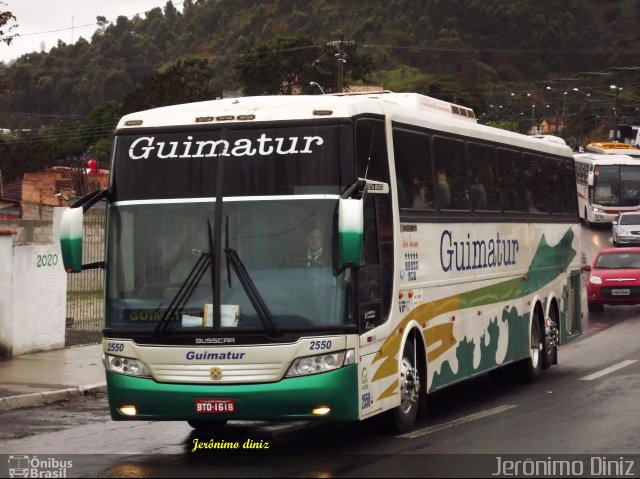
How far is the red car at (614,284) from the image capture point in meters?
29.8

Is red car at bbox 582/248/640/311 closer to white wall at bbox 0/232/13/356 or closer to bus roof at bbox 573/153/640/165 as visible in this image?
white wall at bbox 0/232/13/356

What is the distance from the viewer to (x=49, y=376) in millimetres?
18406

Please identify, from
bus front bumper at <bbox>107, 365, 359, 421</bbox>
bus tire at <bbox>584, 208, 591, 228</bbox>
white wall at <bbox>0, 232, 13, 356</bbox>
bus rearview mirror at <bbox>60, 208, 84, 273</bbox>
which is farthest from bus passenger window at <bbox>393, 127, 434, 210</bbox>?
bus tire at <bbox>584, 208, 591, 228</bbox>

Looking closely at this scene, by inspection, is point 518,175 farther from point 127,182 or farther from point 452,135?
point 127,182

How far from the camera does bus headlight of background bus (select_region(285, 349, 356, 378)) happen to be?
433 inches

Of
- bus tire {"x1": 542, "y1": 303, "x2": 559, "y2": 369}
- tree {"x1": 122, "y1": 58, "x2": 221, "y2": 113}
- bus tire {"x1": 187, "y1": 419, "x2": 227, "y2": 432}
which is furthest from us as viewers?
tree {"x1": 122, "y1": 58, "x2": 221, "y2": 113}

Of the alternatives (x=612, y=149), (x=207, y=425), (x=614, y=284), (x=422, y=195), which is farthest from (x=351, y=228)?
(x=612, y=149)

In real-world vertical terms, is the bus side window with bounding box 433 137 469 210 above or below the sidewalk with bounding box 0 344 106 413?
above

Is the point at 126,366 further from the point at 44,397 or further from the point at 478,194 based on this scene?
the point at 478,194

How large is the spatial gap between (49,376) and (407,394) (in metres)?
7.39

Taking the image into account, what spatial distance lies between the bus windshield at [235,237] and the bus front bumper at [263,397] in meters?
0.49

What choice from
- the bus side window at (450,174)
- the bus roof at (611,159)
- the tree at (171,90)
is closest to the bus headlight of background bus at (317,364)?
the bus side window at (450,174)

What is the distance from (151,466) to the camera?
11055 mm

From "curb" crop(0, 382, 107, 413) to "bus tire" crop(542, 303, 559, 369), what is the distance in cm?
637
